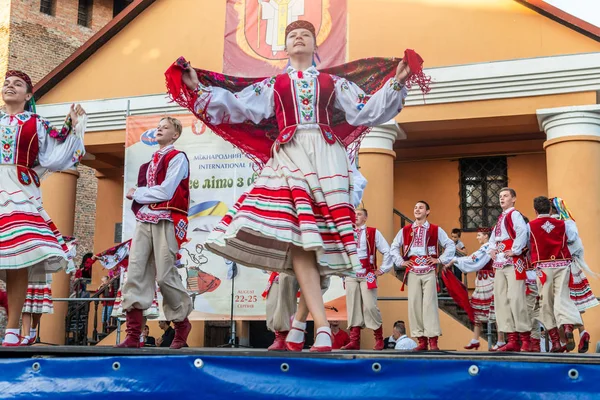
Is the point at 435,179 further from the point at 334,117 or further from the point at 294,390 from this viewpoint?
the point at 294,390

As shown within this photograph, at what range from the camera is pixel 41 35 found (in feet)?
74.6

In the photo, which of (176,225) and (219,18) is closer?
(176,225)

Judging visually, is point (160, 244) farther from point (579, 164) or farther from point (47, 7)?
point (47, 7)

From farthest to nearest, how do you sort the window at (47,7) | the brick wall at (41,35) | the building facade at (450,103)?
the window at (47,7) → the brick wall at (41,35) → the building facade at (450,103)

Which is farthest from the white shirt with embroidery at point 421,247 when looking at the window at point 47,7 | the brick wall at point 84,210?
the window at point 47,7

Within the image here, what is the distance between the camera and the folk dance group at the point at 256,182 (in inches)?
173

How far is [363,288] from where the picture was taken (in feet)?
27.7

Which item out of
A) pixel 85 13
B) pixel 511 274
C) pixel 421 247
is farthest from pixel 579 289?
pixel 85 13

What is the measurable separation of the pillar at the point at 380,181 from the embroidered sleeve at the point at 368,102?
655 centimetres

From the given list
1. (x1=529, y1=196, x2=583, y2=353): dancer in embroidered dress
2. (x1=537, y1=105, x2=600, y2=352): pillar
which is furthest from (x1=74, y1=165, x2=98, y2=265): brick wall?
(x1=529, y1=196, x2=583, y2=353): dancer in embroidered dress

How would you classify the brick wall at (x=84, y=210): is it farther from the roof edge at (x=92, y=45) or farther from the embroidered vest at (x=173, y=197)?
the embroidered vest at (x=173, y=197)

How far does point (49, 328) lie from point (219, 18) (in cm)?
591

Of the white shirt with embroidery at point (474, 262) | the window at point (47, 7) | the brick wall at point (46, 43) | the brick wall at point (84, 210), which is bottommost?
the white shirt with embroidery at point (474, 262)

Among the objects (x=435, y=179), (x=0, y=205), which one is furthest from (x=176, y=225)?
(x=435, y=179)
